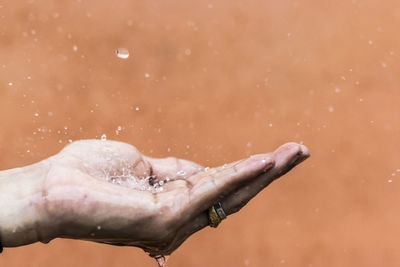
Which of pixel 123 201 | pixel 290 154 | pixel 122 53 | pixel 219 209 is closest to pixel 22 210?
pixel 123 201

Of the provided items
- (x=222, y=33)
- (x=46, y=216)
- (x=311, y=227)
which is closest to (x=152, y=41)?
(x=222, y=33)

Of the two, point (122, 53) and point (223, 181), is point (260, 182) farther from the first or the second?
point (122, 53)

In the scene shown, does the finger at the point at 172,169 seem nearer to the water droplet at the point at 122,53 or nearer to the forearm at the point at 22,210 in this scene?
the forearm at the point at 22,210

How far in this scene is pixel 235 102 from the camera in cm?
190

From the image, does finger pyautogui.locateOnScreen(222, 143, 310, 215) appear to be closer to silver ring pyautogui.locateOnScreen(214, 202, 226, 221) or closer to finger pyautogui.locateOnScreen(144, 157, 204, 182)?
silver ring pyautogui.locateOnScreen(214, 202, 226, 221)

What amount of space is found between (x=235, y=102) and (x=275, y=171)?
3.93 feet

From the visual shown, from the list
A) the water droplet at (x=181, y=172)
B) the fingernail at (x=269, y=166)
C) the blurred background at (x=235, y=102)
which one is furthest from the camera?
the blurred background at (x=235, y=102)

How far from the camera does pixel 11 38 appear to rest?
6.10 feet

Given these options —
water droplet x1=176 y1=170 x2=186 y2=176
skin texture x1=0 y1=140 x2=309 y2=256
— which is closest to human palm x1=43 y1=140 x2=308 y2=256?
skin texture x1=0 y1=140 x2=309 y2=256

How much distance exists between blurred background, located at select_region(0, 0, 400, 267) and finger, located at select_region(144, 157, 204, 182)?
2.88 feet

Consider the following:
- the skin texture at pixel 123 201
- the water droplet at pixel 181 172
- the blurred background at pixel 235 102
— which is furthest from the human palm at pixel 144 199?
the blurred background at pixel 235 102

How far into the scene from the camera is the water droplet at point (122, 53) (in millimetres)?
1834

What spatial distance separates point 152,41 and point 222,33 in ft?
0.91

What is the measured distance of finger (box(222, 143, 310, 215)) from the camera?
2.32 feet
